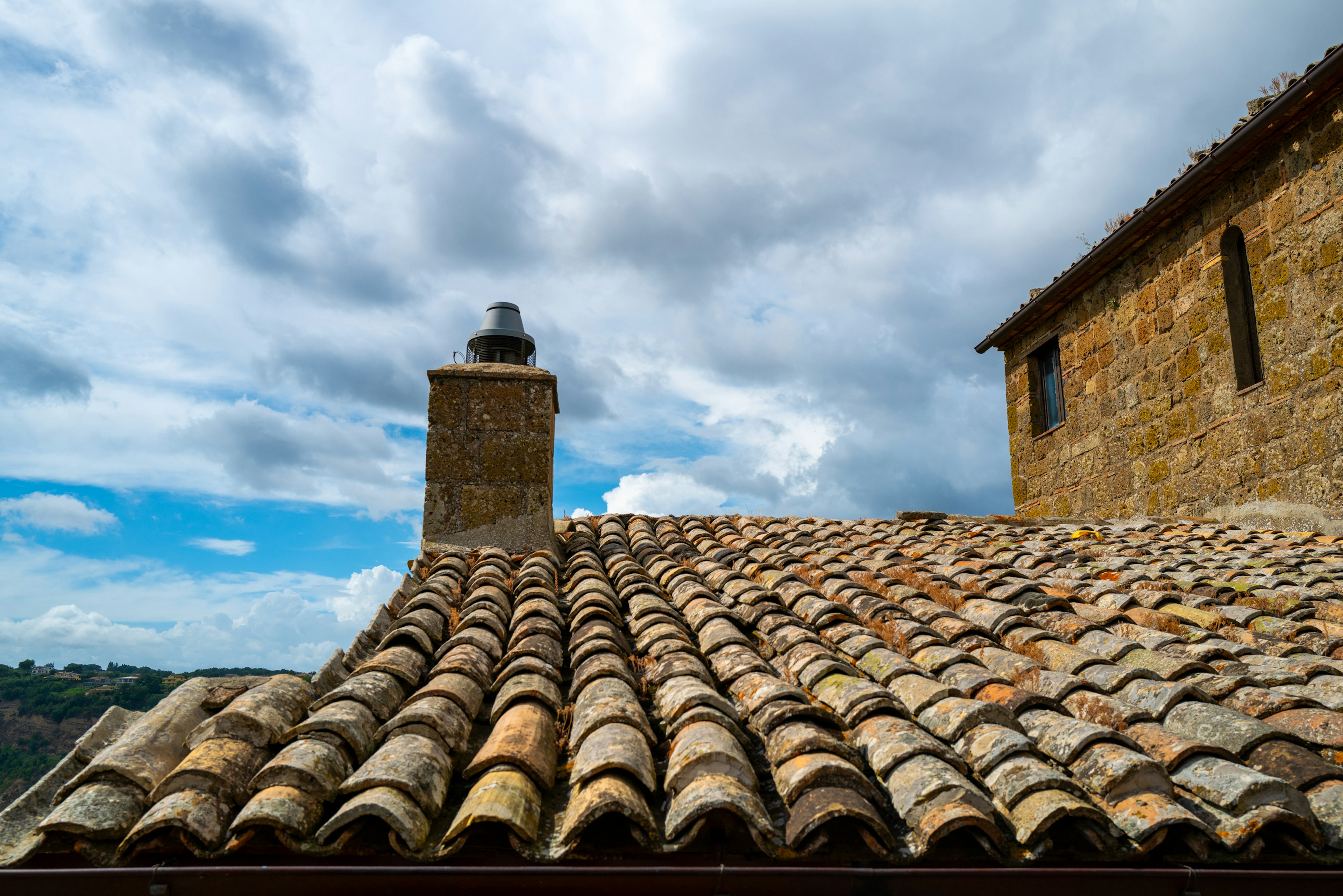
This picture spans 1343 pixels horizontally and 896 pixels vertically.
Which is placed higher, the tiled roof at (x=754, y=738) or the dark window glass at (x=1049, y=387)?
the dark window glass at (x=1049, y=387)

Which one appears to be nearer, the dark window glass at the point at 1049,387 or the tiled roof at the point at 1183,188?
the tiled roof at the point at 1183,188

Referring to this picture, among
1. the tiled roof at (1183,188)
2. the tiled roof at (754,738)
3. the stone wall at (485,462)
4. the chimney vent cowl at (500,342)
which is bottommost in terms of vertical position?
the tiled roof at (754,738)

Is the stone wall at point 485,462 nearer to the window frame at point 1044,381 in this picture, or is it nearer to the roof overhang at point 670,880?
the roof overhang at point 670,880

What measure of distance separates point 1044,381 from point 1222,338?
137 inches

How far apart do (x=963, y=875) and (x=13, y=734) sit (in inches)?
1074

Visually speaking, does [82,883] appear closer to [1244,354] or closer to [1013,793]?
[1013,793]

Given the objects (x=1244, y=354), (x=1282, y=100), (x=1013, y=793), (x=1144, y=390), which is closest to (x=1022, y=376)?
(x=1144, y=390)

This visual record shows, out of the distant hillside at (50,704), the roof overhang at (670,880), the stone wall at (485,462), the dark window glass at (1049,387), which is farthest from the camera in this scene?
the distant hillside at (50,704)

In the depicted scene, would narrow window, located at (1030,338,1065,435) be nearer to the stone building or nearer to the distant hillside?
the stone building

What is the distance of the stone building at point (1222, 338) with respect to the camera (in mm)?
7254

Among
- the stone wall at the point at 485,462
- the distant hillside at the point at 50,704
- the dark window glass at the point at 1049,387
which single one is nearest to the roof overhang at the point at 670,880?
the stone wall at the point at 485,462

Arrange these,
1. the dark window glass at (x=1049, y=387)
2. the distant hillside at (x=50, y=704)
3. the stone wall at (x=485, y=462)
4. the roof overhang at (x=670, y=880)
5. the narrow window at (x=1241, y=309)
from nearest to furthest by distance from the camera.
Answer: the roof overhang at (x=670, y=880) → the stone wall at (x=485, y=462) → the narrow window at (x=1241, y=309) → the dark window glass at (x=1049, y=387) → the distant hillside at (x=50, y=704)

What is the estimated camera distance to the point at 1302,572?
216 inches

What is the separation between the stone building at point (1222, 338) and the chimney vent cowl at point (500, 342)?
21.9ft
